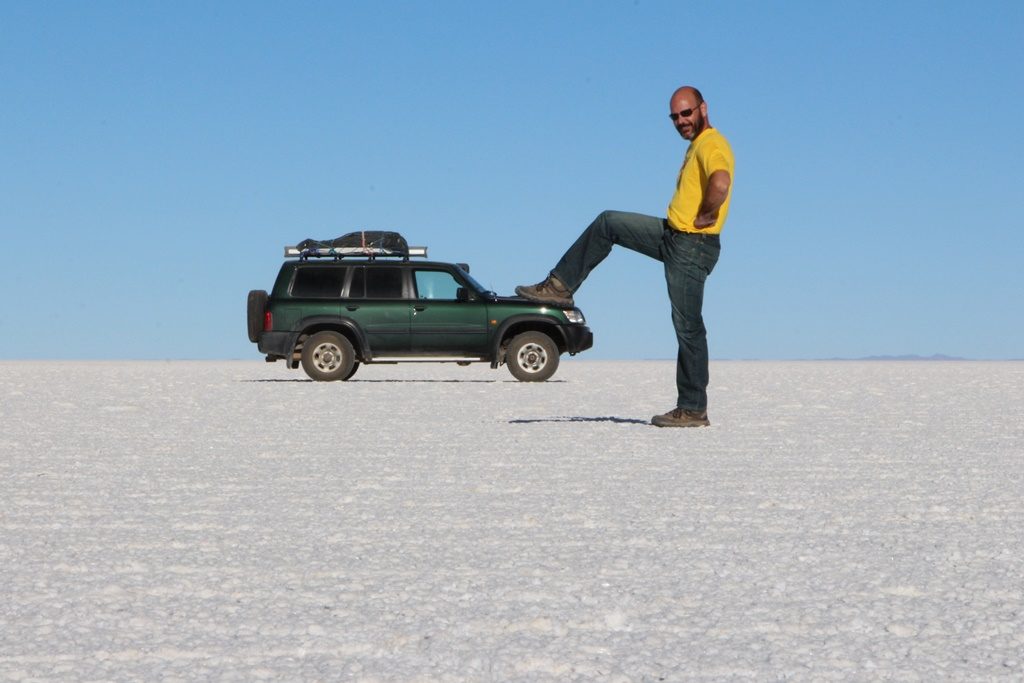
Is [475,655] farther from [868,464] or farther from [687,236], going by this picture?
[687,236]

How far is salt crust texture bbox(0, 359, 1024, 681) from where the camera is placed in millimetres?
3711

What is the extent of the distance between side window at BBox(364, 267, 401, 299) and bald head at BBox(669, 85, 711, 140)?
11.3 meters

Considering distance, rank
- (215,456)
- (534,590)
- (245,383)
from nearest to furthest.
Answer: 1. (534,590)
2. (215,456)
3. (245,383)

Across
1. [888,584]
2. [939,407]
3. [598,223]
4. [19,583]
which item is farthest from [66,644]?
[939,407]

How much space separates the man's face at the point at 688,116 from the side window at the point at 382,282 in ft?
37.1

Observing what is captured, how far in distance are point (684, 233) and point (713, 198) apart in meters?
0.36

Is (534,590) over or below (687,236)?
below

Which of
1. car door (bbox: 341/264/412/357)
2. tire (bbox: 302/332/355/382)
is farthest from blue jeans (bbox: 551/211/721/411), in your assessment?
tire (bbox: 302/332/355/382)

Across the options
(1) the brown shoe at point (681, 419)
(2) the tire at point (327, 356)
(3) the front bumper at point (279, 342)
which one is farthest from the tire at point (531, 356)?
(1) the brown shoe at point (681, 419)

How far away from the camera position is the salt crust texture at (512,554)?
3.71m

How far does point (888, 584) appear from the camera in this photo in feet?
15.3

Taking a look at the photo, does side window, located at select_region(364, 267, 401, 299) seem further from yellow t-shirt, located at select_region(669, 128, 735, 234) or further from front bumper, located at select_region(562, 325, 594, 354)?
yellow t-shirt, located at select_region(669, 128, 735, 234)

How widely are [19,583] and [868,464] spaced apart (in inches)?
217

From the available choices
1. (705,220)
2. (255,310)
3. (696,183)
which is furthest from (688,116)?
(255,310)
